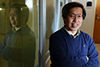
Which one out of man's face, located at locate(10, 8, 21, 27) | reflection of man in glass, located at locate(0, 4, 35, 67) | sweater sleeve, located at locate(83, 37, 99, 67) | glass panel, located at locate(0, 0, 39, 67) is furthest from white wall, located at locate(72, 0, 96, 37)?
man's face, located at locate(10, 8, 21, 27)

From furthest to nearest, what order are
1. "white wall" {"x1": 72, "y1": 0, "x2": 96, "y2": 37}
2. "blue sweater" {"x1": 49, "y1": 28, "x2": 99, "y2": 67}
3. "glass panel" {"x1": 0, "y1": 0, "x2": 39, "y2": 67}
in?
"white wall" {"x1": 72, "y1": 0, "x2": 96, "y2": 37} → "blue sweater" {"x1": 49, "y1": 28, "x2": 99, "y2": 67} → "glass panel" {"x1": 0, "y1": 0, "x2": 39, "y2": 67}

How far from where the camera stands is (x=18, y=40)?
112 cm

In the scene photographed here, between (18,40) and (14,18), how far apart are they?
0.69ft

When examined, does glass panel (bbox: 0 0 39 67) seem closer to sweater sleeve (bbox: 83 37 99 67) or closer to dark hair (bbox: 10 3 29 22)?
dark hair (bbox: 10 3 29 22)

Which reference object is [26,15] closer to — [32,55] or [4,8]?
[4,8]

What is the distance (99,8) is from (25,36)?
3.66 metres

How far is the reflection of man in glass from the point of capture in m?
1.00

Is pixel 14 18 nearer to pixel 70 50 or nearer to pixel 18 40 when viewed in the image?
pixel 18 40

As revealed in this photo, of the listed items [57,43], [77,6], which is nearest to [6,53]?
[57,43]

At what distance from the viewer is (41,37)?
1.53 meters

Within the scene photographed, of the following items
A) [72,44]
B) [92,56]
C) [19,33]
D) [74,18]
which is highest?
[74,18]

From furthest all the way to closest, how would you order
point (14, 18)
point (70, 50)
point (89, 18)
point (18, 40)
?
point (89, 18)
point (70, 50)
point (18, 40)
point (14, 18)

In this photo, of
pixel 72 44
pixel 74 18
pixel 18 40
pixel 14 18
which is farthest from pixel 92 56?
pixel 14 18

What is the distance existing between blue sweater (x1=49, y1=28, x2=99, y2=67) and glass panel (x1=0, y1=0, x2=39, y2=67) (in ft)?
0.77
